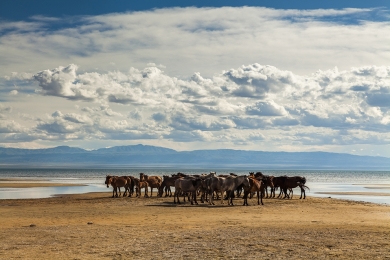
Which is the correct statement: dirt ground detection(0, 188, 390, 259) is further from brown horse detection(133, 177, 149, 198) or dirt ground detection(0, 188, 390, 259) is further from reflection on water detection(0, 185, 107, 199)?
reflection on water detection(0, 185, 107, 199)

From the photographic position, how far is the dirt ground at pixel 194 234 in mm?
14900

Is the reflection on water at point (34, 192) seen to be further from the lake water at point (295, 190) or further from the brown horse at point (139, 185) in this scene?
the brown horse at point (139, 185)

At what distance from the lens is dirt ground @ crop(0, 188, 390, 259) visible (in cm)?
1490

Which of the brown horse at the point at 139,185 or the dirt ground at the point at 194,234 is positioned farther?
the brown horse at the point at 139,185

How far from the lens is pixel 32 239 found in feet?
57.4

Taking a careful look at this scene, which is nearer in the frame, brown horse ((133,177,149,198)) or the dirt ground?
the dirt ground

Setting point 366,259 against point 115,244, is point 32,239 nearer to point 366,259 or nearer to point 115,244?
point 115,244

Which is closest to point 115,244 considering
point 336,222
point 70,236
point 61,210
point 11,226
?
point 70,236

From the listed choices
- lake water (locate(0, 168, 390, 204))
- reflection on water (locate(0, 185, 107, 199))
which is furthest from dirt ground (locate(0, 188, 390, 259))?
lake water (locate(0, 168, 390, 204))

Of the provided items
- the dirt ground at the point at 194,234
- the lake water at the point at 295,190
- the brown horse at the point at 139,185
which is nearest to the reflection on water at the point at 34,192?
the lake water at the point at 295,190

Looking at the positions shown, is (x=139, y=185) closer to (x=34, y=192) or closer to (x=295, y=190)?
(x=34, y=192)

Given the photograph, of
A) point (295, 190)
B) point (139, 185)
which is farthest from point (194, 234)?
point (295, 190)

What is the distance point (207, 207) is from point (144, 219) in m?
6.98

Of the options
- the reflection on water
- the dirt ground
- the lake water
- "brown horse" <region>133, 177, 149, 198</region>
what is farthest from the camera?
the lake water
